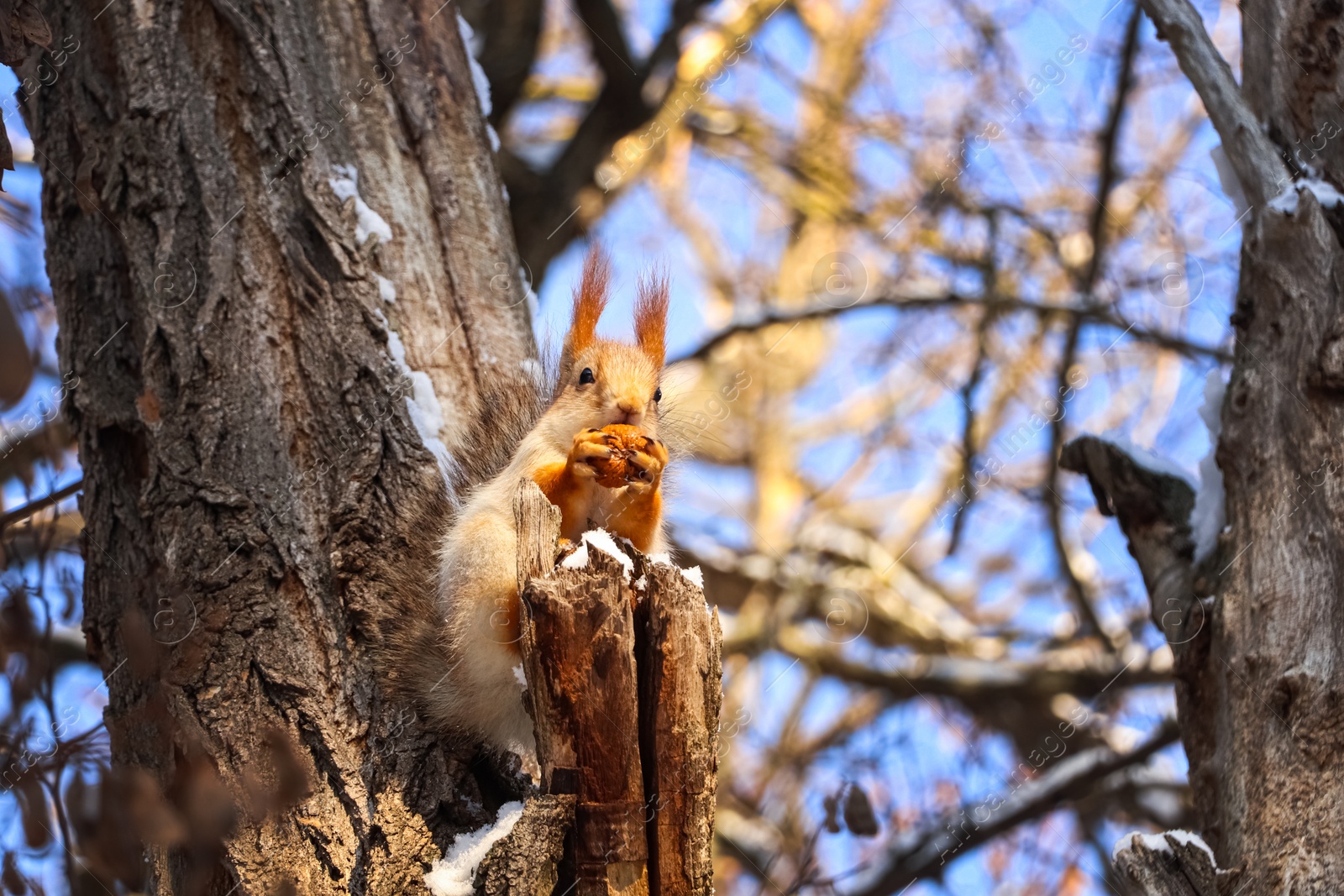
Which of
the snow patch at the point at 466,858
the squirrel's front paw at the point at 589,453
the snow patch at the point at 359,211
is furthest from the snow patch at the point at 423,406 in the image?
the snow patch at the point at 466,858

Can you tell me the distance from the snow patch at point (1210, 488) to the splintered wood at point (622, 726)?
1336 millimetres

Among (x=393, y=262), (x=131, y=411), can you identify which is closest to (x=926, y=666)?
(x=393, y=262)

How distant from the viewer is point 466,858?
183 centimetres

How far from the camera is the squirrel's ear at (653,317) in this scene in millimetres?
2625

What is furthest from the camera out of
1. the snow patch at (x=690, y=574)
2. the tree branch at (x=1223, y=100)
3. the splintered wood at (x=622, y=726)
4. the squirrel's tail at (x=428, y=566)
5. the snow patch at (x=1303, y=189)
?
the tree branch at (x=1223, y=100)

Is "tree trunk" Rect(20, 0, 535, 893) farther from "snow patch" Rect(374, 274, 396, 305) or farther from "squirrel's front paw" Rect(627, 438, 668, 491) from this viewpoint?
"squirrel's front paw" Rect(627, 438, 668, 491)

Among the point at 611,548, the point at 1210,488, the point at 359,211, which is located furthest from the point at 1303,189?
the point at 359,211

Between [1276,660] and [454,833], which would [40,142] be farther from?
[1276,660]

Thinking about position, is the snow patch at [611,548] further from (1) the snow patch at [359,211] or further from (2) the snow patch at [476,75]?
(2) the snow patch at [476,75]

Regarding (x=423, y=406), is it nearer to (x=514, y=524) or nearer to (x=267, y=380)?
(x=267, y=380)

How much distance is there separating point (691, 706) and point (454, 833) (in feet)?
1.64

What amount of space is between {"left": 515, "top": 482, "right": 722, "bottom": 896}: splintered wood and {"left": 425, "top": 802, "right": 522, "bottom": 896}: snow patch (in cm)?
12

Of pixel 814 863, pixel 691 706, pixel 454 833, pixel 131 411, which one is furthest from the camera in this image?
pixel 814 863

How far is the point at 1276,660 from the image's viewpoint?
2.14 metres
